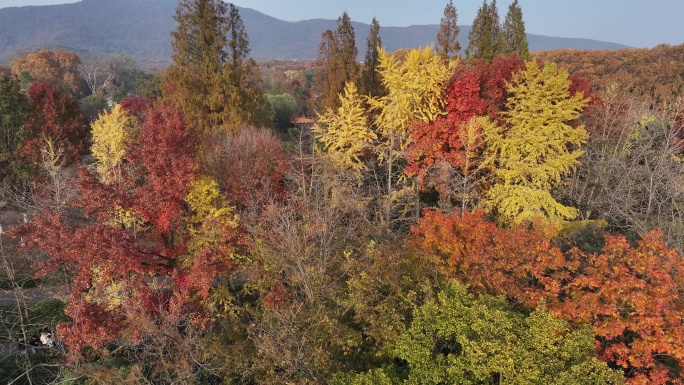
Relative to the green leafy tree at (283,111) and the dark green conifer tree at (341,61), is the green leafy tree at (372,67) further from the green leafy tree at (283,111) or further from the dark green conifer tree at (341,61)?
the green leafy tree at (283,111)

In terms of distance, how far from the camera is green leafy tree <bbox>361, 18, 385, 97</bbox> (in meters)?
28.5

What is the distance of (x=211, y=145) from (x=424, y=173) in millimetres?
10912

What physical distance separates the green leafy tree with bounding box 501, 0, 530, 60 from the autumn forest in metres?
10.8

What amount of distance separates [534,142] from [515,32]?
19087 mm

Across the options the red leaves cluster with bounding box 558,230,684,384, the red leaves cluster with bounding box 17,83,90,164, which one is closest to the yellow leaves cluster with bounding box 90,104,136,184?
the red leaves cluster with bounding box 17,83,90,164

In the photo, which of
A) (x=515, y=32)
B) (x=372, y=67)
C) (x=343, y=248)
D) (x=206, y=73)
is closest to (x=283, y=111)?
(x=372, y=67)

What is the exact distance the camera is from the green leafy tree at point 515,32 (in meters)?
31.9

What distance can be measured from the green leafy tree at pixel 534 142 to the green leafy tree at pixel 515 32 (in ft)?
53.1

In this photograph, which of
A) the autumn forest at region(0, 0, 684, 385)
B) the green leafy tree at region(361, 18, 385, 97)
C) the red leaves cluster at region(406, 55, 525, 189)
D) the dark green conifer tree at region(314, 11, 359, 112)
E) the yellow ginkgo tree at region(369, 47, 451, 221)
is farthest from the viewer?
the green leafy tree at region(361, 18, 385, 97)

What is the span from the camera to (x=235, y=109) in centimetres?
2548

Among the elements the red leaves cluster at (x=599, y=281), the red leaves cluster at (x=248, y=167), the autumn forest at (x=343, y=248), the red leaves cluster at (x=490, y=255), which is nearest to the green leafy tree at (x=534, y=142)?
the autumn forest at (x=343, y=248)

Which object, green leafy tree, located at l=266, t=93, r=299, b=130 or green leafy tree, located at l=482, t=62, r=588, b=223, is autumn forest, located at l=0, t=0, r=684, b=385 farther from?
green leafy tree, located at l=266, t=93, r=299, b=130

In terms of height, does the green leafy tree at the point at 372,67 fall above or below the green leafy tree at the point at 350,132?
above

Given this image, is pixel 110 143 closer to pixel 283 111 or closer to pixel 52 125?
pixel 52 125
